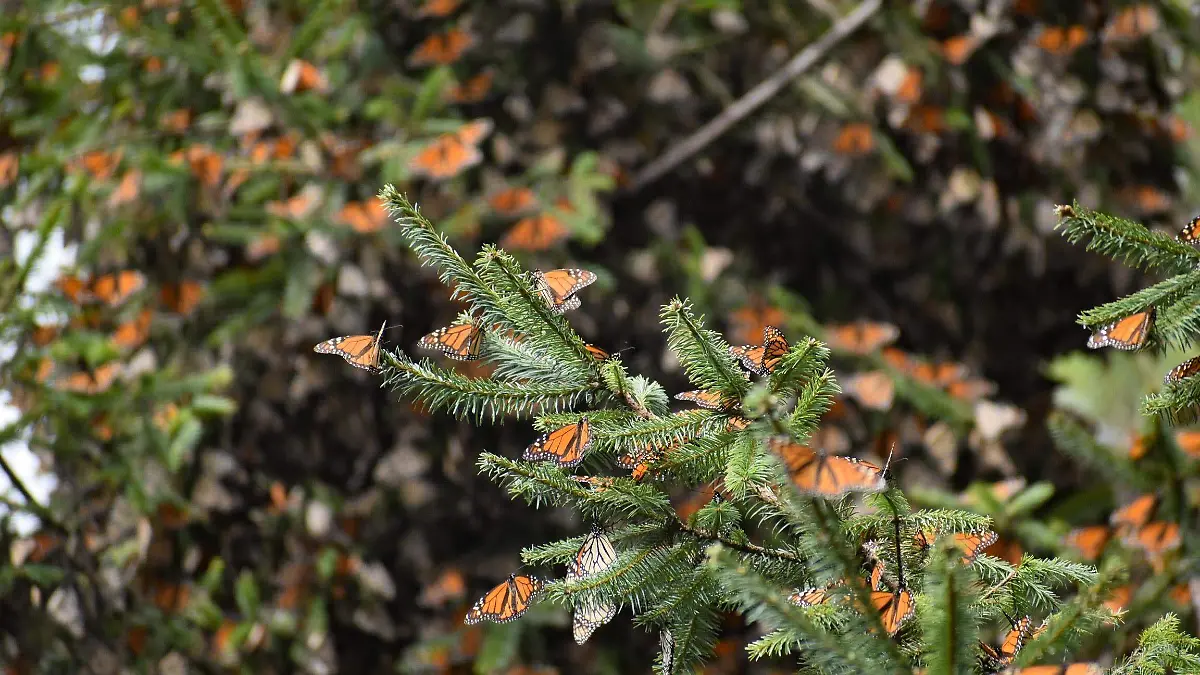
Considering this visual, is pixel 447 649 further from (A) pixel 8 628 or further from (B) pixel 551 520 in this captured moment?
(A) pixel 8 628

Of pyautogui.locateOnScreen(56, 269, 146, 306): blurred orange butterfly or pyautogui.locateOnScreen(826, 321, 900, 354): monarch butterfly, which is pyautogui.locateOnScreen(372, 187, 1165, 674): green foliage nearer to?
pyautogui.locateOnScreen(826, 321, 900, 354): monarch butterfly

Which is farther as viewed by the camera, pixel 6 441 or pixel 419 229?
pixel 6 441

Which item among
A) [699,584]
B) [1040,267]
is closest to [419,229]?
[699,584]

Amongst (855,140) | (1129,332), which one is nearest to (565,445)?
(1129,332)

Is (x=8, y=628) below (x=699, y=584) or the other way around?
below

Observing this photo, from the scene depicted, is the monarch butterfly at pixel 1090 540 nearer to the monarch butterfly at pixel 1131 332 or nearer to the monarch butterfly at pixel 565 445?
the monarch butterfly at pixel 1131 332

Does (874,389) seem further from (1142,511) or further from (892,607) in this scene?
(892,607)
